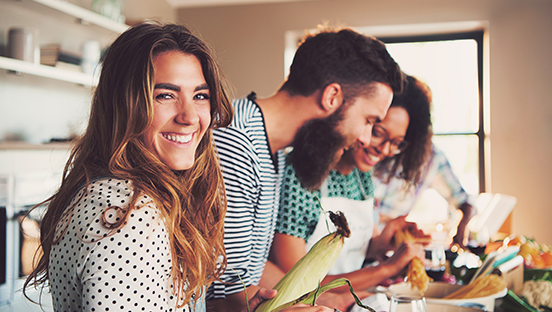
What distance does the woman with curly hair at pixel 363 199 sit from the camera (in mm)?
1260

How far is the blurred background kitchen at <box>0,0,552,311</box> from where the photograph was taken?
2.32 m

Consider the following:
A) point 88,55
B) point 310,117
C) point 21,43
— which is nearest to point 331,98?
point 310,117

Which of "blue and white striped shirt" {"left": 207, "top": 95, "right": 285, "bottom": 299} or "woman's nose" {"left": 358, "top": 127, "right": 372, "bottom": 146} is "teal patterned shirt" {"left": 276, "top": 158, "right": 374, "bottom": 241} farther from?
"woman's nose" {"left": 358, "top": 127, "right": 372, "bottom": 146}

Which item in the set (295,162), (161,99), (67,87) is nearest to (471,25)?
(295,162)

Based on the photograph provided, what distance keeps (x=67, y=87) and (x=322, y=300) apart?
2499mm

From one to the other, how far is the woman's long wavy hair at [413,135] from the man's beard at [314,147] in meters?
0.40

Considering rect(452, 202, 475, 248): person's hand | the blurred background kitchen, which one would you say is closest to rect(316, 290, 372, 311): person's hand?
rect(452, 202, 475, 248): person's hand

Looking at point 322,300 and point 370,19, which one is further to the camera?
point 370,19

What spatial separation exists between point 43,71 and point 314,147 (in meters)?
1.80

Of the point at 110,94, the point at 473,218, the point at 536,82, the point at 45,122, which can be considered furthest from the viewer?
the point at 536,82

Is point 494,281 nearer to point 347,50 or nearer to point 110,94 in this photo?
point 347,50

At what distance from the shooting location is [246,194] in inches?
41.1

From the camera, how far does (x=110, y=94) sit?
0.69 m

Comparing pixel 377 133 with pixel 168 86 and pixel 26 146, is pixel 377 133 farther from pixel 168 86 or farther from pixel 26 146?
pixel 26 146
